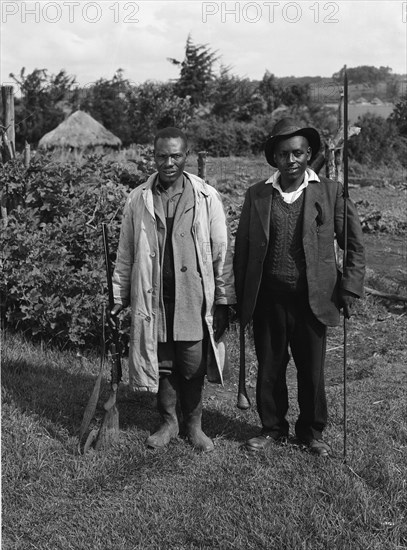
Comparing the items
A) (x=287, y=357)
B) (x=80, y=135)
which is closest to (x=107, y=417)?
(x=287, y=357)

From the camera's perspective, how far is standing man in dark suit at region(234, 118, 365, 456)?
385cm

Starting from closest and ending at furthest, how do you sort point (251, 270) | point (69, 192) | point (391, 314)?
point (251, 270)
point (69, 192)
point (391, 314)

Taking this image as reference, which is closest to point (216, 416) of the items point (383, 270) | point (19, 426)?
point (19, 426)

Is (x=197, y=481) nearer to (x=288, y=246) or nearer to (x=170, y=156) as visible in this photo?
(x=288, y=246)

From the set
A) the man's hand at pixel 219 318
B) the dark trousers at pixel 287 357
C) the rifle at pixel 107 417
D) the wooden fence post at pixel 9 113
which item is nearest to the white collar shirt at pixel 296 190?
the dark trousers at pixel 287 357

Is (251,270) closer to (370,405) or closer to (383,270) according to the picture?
(370,405)

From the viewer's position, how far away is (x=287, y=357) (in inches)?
164

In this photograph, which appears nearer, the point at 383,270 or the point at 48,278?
the point at 48,278

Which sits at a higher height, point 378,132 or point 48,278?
point 378,132

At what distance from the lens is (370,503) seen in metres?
3.49

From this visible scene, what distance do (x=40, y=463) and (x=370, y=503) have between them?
1792 mm

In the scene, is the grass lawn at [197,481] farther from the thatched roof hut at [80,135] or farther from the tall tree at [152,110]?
the tall tree at [152,110]

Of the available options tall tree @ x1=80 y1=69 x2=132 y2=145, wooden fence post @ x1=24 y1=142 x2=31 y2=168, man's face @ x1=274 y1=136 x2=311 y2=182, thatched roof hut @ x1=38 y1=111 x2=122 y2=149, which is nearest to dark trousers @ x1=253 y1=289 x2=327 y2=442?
man's face @ x1=274 y1=136 x2=311 y2=182

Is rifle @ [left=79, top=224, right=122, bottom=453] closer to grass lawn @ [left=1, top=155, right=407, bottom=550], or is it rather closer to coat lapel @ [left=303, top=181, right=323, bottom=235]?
grass lawn @ [left=1, top=155, right=407, bottom=550]
